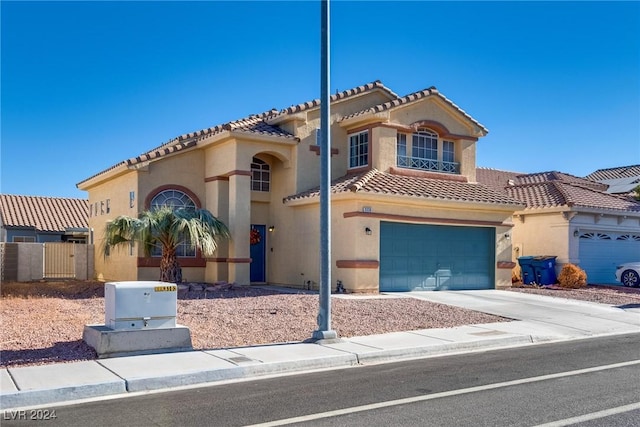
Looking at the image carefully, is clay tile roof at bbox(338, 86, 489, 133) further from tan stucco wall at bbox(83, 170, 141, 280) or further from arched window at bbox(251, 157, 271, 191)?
tan stucco wall at bbox(83, 170, 141, 280)

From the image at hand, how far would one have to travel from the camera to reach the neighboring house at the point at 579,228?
25.8 meters

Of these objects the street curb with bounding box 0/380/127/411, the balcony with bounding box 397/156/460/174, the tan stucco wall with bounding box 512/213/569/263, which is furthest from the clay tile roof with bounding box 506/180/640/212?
the street curb with bounding box 0/380/127/411

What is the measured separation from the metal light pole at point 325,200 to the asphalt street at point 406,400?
182 centimetres

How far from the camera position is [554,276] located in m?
25.5

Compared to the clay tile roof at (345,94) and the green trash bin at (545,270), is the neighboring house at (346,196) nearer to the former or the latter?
the clay tile roof at (345,94)

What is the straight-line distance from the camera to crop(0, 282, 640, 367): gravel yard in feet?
36.3

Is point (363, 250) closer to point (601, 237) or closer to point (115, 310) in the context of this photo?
point (115, 310)

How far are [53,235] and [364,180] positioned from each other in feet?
81.2

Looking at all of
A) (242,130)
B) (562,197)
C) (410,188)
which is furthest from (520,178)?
(242,130)

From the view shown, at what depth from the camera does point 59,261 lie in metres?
26.4

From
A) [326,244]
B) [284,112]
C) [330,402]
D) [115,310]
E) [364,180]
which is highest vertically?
[284,112]

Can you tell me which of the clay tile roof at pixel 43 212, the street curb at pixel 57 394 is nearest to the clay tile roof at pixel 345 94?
the street curb at pixel 57 394

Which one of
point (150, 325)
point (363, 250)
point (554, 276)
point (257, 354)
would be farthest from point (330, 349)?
point (554, 276)

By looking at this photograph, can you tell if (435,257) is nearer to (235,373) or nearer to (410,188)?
(410,188)
